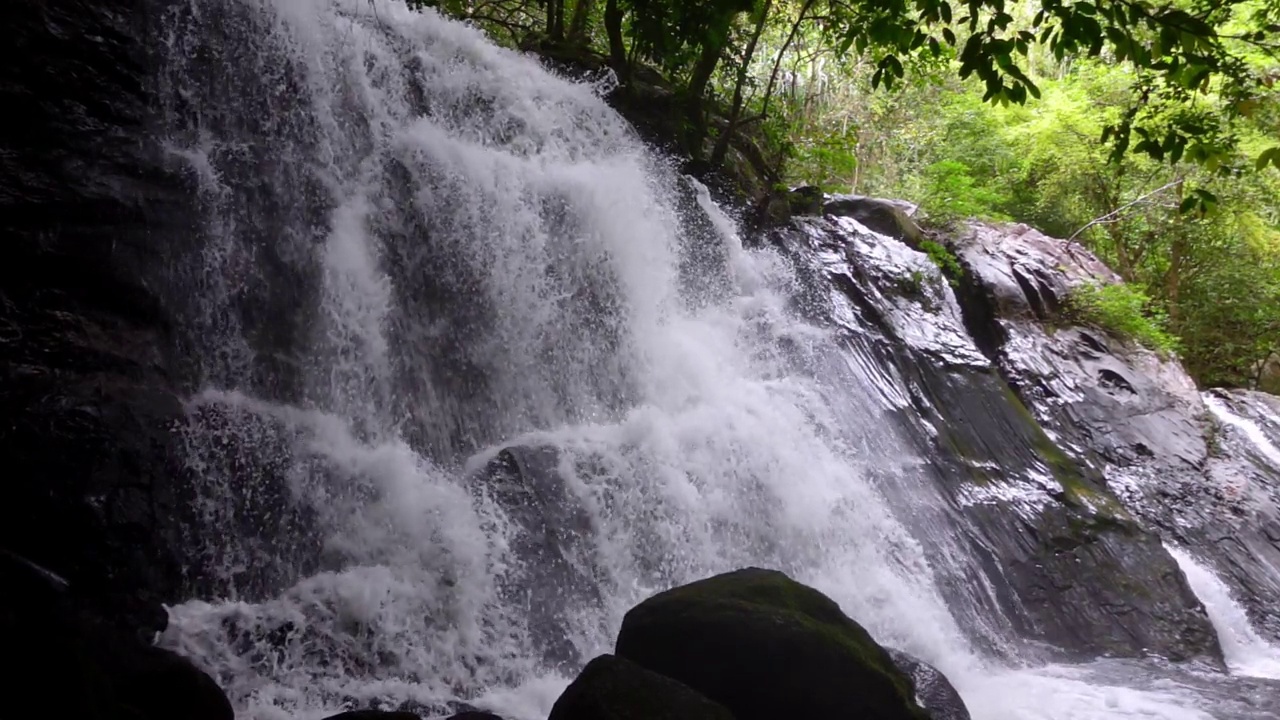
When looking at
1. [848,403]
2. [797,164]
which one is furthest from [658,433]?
[797,164]

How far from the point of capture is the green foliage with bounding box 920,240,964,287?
12258 mm

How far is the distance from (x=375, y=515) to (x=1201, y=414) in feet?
37.0

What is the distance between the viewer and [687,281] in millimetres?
9477

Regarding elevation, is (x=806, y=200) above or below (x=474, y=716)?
above

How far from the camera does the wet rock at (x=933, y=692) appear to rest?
4801 mm

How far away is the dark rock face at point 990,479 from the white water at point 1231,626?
0.41m

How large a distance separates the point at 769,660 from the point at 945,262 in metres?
9.44

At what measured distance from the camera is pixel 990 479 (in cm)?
942

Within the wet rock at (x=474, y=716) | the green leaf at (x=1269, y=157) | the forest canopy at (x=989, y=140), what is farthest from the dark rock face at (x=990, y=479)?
the green leaf at (x=1269, y=157)

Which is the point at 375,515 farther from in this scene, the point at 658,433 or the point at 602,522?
the point at 658,433

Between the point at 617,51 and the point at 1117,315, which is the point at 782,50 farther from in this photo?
the point at 1117,315

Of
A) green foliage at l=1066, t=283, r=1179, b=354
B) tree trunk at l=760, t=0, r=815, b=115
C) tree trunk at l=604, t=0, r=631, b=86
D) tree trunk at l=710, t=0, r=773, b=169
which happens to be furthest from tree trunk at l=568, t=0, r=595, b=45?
green foliage at l=1066, t=283, r=1179, b=354

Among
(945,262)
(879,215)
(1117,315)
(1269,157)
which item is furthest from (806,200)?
(1269,157)

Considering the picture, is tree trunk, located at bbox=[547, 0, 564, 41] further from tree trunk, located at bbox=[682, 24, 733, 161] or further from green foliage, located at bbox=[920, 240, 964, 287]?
green foliage, located at bbox=[920, 240, 964, 287]
